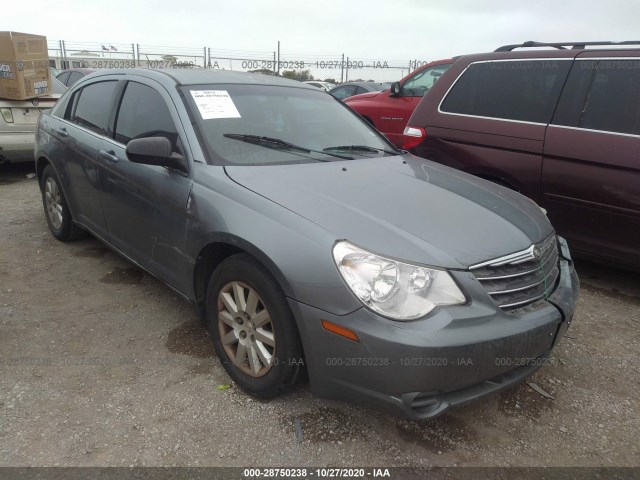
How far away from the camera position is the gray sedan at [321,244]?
6.32ft

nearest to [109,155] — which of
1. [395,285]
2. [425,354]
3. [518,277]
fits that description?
[395,285]

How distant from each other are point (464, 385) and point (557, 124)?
2.66 m

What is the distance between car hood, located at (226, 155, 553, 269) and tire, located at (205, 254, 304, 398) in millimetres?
370

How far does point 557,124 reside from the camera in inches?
150

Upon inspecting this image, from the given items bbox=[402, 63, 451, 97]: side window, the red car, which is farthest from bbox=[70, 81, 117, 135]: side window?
bbox=[402, 63, 451, 97]: side window

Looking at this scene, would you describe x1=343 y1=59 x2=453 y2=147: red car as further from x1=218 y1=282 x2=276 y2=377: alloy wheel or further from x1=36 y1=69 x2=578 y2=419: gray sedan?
x1=218 y1=282 x2=276 y2=377: alloy wheel

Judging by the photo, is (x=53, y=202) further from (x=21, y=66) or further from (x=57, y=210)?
(x=21, y=66)

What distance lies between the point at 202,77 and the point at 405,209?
5.57 ft

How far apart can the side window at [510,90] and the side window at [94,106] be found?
2.82m

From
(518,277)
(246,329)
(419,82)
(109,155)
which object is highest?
(419,82)

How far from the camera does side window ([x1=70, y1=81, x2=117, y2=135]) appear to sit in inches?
141

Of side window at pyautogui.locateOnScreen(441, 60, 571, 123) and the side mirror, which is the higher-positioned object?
side window at pyautogui.locateOnScreen(441, 60, 571, 123)

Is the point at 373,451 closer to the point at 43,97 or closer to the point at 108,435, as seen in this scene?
the point at 108,435

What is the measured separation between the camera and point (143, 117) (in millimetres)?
3172
